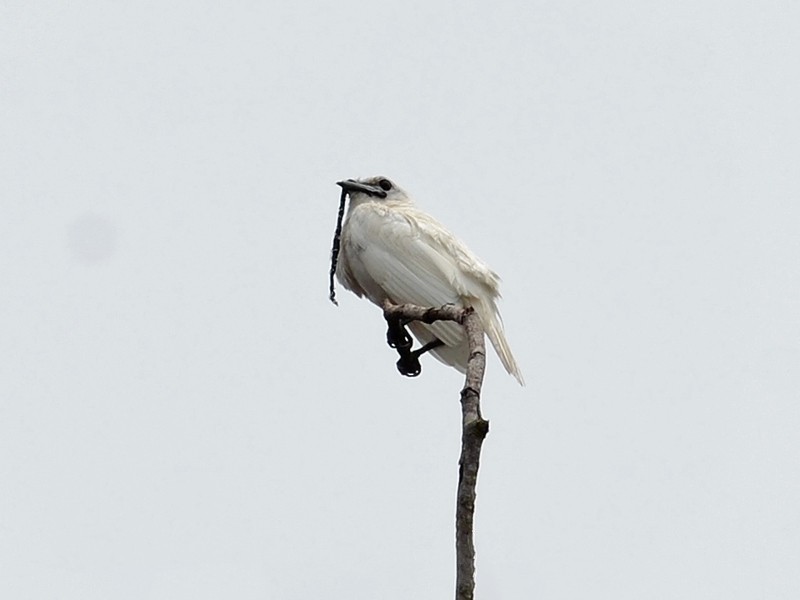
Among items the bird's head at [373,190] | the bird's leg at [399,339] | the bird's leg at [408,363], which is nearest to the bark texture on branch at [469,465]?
the bird's leg at [399,339]

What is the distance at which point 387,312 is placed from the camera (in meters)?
8.08

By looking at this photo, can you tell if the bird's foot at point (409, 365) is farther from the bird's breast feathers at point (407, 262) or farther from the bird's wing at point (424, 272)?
the bird's breast feathers at point (407, 262)

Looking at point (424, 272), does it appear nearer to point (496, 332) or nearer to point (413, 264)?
point (413, 264)

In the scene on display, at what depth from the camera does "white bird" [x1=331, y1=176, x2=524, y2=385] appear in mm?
10812

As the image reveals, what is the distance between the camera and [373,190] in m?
12.6

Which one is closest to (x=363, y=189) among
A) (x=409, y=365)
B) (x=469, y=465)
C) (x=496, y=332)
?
(x=496, y=332)

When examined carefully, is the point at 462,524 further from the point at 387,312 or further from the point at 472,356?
the point at 387,312

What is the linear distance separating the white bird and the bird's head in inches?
21.0

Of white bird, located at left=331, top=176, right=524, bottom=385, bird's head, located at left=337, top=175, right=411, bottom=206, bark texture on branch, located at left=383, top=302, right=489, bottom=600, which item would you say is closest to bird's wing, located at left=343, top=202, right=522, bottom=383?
white bird, located at left=331, top=176, right=524, bottom=385

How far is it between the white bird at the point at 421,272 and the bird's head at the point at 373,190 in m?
0.53

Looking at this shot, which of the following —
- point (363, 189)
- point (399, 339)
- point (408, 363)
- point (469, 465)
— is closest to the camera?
point (469, 465)

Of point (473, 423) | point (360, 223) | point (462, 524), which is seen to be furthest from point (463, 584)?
point (360, 223)

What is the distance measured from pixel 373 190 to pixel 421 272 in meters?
1.77

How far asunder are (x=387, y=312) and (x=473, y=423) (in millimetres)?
2360
